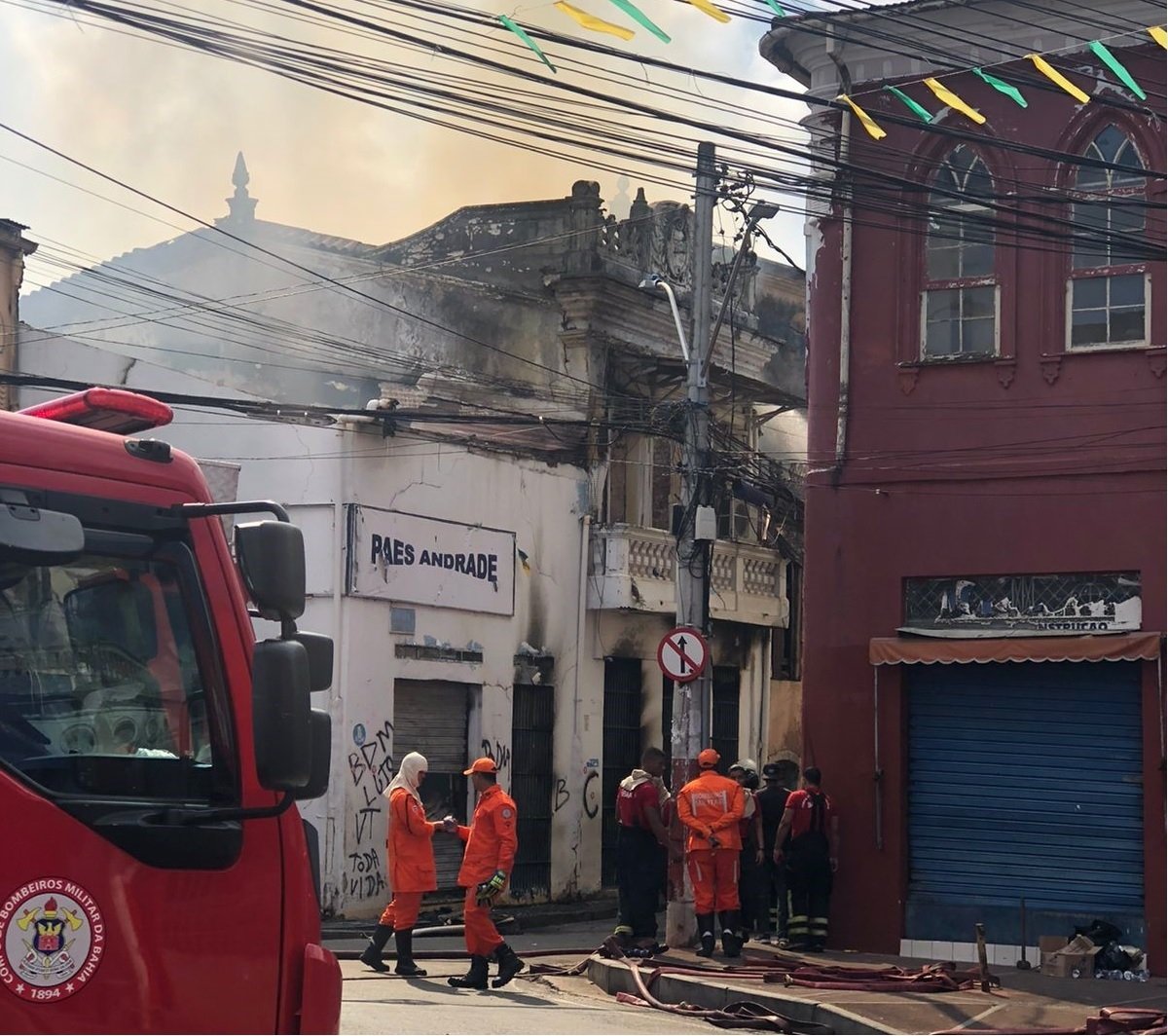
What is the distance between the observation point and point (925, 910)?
16.0 meters

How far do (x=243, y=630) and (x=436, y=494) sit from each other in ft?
52.6

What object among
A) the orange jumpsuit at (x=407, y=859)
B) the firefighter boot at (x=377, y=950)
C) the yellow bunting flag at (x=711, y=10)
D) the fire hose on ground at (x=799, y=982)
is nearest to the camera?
the yellow bunting flag at (x=711, y=10)

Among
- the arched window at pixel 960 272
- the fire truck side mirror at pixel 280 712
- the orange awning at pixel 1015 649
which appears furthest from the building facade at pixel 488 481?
the fire truck side mirror at pixel 280 712

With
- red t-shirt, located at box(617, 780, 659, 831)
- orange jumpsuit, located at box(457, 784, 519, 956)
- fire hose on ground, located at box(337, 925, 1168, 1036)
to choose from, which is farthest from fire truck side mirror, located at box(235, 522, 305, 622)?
red t-shirt, located at box(617, 780, 659, 831)

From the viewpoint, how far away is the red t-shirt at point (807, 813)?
16.1 meters

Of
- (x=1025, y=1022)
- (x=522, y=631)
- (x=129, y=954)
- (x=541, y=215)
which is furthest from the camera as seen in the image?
(x=541, y=215)

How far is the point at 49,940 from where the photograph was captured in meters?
4.33

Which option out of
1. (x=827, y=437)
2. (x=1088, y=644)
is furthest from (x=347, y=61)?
(x=1088, y=644)

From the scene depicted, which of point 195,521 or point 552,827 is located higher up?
point 195,521

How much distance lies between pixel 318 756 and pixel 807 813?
1190 cm

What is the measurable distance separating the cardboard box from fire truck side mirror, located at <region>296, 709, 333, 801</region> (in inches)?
432

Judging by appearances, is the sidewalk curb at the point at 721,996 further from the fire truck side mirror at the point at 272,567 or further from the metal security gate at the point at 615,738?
the metal security gate at the point at 615,738

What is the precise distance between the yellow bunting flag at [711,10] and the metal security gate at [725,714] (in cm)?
1770

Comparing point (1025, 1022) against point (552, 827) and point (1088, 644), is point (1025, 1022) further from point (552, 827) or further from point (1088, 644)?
point (552, 827)
